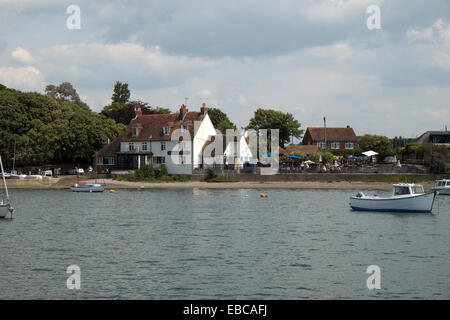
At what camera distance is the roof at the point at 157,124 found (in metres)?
99.3

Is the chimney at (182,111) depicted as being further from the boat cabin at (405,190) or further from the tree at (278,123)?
the boat cabin at (405,190)

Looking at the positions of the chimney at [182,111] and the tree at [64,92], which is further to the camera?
the tree at [64,92]

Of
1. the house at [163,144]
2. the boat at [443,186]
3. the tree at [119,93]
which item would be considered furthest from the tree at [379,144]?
the tree at [119,93]

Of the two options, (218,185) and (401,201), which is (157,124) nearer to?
(218,185)

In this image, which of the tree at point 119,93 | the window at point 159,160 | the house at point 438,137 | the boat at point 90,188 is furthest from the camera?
the tree at point 119,93

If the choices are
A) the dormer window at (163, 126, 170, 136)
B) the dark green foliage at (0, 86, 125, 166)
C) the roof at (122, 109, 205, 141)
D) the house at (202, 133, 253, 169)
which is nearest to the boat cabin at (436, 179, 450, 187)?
the house at (202, 133, 253, 169)

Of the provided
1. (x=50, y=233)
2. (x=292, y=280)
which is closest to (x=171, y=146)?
(x=50, y=233)

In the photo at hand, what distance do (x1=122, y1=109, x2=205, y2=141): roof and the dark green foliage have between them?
784 centimetres

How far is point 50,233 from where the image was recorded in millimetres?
43062

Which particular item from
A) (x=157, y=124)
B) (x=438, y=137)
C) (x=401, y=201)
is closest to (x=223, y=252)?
(x=401, y=201)

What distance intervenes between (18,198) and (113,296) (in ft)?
176

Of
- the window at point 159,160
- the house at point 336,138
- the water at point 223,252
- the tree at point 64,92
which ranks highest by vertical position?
the tree at point 64,92

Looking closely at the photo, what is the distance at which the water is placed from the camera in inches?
1048

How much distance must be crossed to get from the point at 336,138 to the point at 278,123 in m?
15.2
